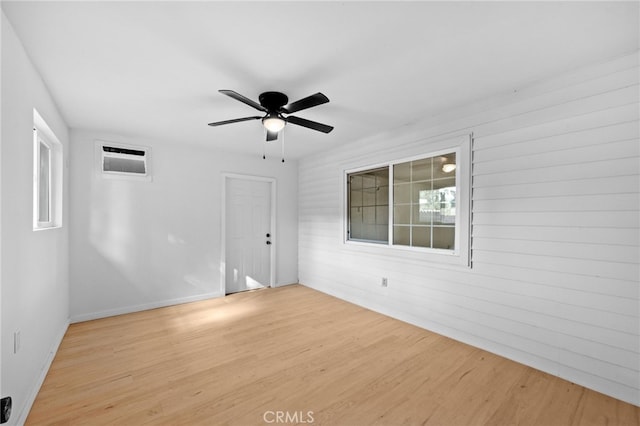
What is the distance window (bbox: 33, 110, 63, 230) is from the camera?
2.54 metres

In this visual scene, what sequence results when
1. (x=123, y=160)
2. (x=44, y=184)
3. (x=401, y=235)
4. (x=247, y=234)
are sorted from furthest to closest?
1. (x=247, y=234)
2. (x=123, y=160)
3. (x=401, y=235)
4. (x=44, y=184)

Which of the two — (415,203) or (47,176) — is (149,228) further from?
(415,203)

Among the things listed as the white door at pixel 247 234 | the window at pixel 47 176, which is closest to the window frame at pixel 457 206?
the white door at pixel 247 234

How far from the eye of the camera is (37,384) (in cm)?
220

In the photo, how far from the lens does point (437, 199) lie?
3.35m

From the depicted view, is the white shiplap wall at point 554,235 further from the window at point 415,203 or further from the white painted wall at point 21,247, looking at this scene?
the white painted wall at point 21,247

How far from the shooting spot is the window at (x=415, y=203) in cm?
307

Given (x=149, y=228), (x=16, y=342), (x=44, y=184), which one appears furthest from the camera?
(x=149, y=228)

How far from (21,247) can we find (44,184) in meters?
1.37

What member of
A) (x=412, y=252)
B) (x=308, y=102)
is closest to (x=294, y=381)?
(x=412, y=252)

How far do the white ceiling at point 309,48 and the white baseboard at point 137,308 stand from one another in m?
2.57

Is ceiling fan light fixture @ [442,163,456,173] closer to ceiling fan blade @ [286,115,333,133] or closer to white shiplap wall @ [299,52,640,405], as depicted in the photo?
white shiplap wall @ [299,52,640,405]

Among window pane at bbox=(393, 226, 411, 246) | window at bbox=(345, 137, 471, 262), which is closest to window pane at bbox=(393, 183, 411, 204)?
window at bbox=(345, 137, 471, 262)

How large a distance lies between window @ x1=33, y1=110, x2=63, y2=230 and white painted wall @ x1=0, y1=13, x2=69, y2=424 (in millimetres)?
208
